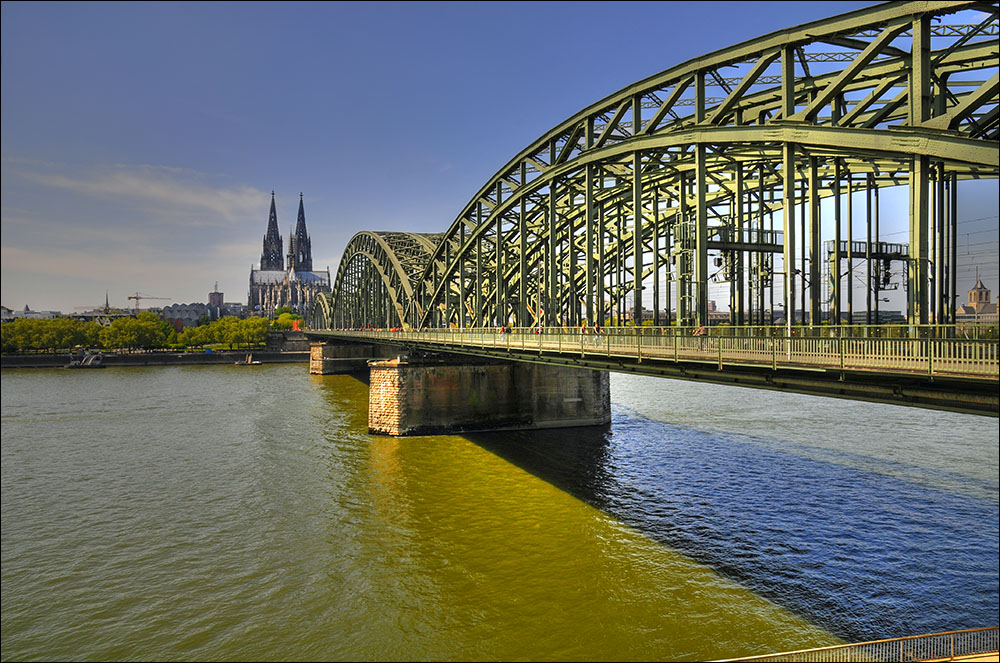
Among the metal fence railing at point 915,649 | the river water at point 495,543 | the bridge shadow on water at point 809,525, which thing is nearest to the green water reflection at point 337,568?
the river water at point 495,543

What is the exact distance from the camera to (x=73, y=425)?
4312cm

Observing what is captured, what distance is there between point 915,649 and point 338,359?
85.5m

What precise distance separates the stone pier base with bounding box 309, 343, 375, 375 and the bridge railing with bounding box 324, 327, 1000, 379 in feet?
236

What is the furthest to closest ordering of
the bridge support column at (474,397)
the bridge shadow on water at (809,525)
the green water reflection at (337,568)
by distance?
the bridge support column at (474,397) → the bridge shadow on water at (809,525) → the green water reflection at (337,568)

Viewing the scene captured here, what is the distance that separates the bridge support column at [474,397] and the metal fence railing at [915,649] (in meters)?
28.3

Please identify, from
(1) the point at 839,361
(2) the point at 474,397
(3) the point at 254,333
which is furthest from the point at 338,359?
(1) the point at 839,361

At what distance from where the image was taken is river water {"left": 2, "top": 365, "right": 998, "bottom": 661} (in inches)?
580

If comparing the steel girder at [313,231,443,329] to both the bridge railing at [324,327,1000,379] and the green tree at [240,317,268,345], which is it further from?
the bridge railing at [324,327,1000,379]

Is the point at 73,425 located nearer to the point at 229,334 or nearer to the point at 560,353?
the point at 560,353

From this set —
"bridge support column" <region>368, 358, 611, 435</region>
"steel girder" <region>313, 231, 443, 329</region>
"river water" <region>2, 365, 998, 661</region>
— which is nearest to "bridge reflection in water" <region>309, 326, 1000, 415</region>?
"river water" <region>2, 365, 998, 661</region>

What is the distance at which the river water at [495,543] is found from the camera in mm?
14742

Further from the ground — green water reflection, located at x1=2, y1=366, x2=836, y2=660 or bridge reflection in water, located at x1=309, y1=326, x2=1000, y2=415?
bridge reflection in water, located at x1=309, y1=326, x2=1000, y2=415

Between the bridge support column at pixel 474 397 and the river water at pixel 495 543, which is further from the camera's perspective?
the bridge support column at pixel 474 397

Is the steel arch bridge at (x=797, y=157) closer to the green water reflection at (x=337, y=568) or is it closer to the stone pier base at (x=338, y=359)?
the green water reflection at (x=337, y=568)
